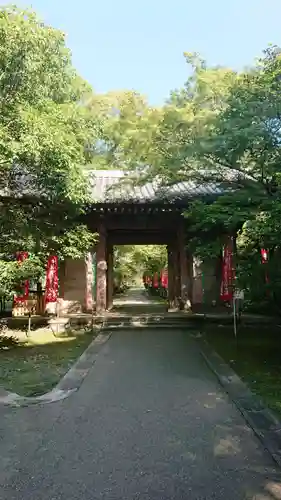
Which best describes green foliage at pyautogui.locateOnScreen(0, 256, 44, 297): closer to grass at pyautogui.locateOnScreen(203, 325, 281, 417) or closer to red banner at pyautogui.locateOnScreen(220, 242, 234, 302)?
grass at pyautogui.locateOnScreen(203, 325, 281, 417)

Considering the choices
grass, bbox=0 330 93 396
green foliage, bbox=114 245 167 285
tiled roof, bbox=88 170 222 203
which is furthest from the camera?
green foliage, bbox=114 245 167 285

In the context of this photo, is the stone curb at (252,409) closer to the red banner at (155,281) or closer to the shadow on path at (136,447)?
the shadow on path at (136,447)

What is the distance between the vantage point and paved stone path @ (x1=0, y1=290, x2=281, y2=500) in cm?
338

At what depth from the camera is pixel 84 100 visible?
23.1 m

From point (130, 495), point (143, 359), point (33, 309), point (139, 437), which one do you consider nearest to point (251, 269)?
point (143, 359)

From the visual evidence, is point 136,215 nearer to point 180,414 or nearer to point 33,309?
point 33,309

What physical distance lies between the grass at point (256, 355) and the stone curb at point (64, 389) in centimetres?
296

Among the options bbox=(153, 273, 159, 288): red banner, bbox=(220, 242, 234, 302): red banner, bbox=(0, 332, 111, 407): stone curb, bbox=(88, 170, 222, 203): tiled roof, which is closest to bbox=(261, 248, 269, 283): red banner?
bbox=(220, 242, 234, 302): red banner

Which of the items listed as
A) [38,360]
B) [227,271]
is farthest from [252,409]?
[227,271]

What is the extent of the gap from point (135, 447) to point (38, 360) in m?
5.32

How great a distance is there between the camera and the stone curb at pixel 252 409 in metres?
4.32

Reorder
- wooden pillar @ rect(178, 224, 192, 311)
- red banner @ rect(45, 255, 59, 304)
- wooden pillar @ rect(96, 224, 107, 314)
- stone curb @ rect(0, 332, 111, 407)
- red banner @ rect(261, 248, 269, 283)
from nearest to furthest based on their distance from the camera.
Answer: stone curb @ rect(0, 332, 111, 407) → red banner @ rect(261, 248, 269, 283) → red banner @ rect(45, 255, 59, 304) → wooden pillar @ rect(96, 224, 107, 314) → wooden pillar @ rect(178, 224, 192, 311)

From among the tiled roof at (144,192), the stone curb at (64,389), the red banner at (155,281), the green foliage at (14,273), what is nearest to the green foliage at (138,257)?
the red banner at (155,281)

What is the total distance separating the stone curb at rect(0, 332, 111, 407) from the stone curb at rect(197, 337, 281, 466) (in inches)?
99.1
